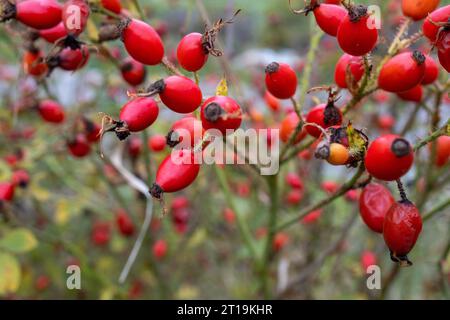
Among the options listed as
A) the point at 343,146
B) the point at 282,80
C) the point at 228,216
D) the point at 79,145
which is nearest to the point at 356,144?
the point at 343,146

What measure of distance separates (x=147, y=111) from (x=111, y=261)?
209cm

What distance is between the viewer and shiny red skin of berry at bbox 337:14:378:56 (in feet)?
3.48

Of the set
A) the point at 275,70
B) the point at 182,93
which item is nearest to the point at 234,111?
the point at 182,93

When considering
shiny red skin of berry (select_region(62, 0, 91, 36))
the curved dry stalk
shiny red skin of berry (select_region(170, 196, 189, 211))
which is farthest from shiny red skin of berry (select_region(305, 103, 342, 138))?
shiny red skin of berry (select_region(170, 196, 189, 211))

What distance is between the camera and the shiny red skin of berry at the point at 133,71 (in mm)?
1608

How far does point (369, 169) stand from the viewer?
38.8 inches

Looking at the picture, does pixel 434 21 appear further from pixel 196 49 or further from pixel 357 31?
pixel 196 49

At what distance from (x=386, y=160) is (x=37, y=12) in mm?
894

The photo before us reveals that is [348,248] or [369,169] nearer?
[369,169]

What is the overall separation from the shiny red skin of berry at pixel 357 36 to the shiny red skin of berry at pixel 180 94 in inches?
12.6

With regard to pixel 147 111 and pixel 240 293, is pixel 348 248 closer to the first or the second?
pixel 240 293

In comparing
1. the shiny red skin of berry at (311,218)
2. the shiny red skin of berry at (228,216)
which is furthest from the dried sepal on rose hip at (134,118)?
the shiny red skin of berry at (228,216)

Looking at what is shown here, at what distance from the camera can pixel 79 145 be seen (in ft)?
6.46

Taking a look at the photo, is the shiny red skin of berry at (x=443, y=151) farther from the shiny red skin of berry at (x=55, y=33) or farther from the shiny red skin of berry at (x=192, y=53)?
the shiny red skin of berry at (x=55, y=33)
